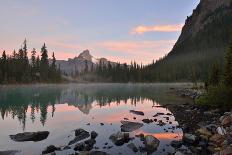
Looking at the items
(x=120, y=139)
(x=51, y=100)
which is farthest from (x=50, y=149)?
(x=51, y=100)

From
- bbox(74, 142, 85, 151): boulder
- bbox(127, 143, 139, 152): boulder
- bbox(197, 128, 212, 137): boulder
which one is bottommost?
bbox(127, 143, 139, 152): boulder

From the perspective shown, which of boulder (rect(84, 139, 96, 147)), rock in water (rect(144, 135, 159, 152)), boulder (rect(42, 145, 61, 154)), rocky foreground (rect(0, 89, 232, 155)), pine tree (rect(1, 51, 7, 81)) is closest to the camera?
rocky foreground (rect(0, 89, 232, 155))

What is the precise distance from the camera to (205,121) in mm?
36125

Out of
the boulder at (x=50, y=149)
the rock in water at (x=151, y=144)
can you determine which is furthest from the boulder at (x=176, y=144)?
the boulder at (x=50, y=149)

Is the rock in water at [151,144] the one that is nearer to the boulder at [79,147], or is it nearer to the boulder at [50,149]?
the boulder at [79,147]

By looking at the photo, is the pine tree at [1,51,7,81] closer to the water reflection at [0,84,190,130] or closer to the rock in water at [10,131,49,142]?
the water reflection at [0,84,190,130]

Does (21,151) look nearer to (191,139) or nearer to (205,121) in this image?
(191,139)

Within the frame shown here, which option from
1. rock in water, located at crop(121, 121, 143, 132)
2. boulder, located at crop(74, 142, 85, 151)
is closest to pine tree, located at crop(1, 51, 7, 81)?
rock in water, located at crop(121, 121, 143, 132)

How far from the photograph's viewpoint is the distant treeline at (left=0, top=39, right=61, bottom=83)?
148300mm

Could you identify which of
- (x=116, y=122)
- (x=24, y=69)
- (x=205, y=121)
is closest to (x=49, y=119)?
(x=116, y=122)

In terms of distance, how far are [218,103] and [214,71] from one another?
3831 cm

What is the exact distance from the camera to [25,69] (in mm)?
162625

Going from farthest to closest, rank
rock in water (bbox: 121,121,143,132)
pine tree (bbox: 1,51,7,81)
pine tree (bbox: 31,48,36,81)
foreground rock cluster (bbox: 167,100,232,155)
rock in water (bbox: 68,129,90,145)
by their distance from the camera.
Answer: pine tree (bbox: 31,48,36,81) → pine tree (bbox: 1,51,7,81) → rock in water (bbox: 121,121,143,132) → rock in water (bbox: 68,129,90,145) → foreground rock cluster (bbox: 167,100,232,155)

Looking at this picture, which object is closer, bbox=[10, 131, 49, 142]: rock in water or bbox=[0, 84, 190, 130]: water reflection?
bbox=[10, 131, 49, 142]: rock in water
